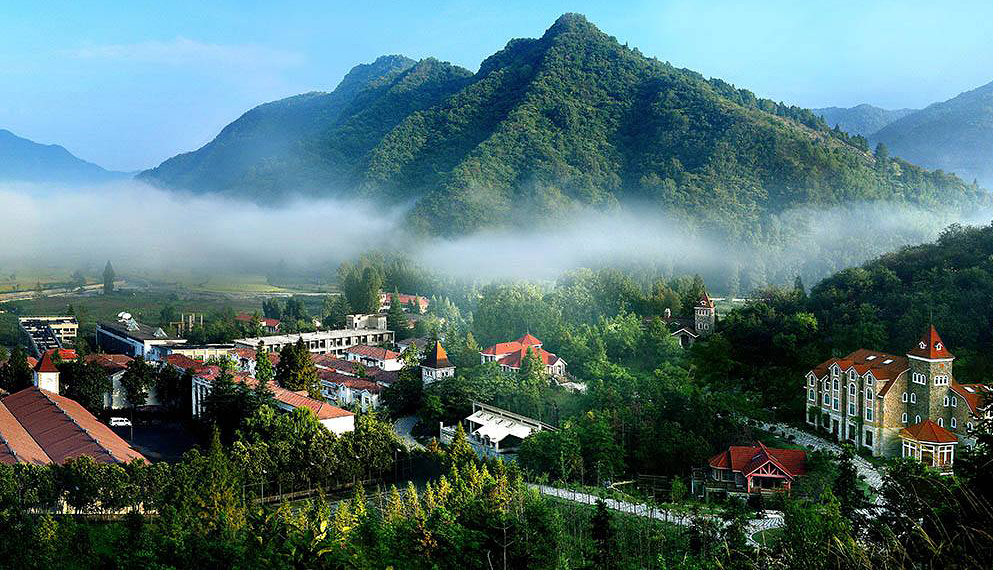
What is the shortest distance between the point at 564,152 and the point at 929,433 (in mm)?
38730

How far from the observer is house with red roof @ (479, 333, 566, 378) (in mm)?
21438

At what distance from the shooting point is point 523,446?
52.4 ft

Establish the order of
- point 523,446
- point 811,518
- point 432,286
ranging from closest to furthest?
point 811,518 → point 523,446 → point 432,286

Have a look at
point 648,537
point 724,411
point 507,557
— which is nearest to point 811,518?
point 648,537

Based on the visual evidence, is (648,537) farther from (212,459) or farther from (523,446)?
(212,459)

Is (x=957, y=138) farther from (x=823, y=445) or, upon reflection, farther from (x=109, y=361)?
(x=109, y=361)

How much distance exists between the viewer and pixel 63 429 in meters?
18.2

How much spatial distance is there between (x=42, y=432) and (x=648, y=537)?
43.2 feet

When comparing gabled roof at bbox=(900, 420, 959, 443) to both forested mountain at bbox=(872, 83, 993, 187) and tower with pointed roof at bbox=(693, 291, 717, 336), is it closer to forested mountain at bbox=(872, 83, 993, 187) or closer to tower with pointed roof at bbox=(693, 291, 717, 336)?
tower with pointed roof at bbox=(693, 291, 717, 336)

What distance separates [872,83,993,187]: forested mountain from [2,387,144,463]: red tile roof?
4940 cm

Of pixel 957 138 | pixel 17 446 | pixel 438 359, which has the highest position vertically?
pixel 957 138

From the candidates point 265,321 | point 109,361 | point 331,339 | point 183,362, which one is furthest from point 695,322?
point 265,321

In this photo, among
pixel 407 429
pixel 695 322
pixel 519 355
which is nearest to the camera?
pixel 407 429

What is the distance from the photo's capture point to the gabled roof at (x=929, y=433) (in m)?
14.1
